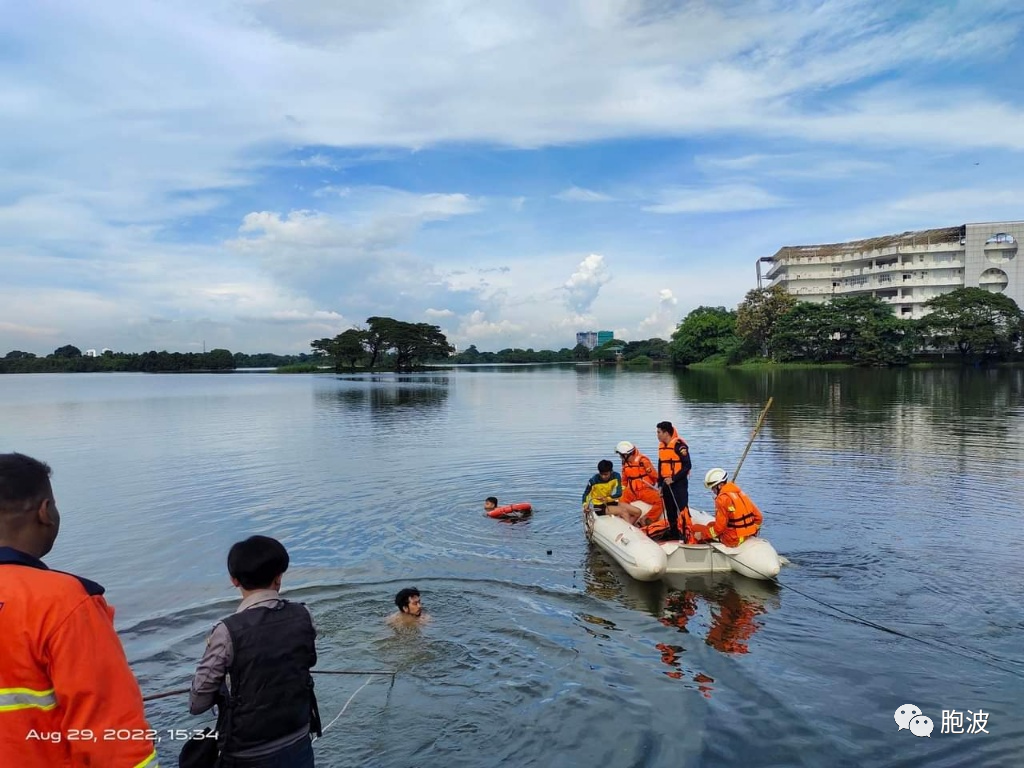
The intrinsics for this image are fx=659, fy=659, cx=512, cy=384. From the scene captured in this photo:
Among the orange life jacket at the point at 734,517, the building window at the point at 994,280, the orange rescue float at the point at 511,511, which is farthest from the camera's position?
the building window at the point at 994,280

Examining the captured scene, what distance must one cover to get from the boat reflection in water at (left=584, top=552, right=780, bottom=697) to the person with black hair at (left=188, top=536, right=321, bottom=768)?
5107 millimetres

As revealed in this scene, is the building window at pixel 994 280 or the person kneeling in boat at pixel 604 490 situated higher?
the building window at pixel 994 280

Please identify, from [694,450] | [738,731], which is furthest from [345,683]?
[694,450]

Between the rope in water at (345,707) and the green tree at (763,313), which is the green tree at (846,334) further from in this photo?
the rope in water at (345,707)

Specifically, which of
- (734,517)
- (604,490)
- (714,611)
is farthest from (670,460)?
(714,611)

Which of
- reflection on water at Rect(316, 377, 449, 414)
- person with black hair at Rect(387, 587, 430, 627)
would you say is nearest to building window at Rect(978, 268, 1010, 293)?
reflection on water at Rect(316, 377, 449, 414)

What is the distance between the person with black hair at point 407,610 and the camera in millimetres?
8789

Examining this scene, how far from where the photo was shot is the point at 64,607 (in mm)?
2322

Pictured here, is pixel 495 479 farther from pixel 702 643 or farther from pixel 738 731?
pixel 738 731

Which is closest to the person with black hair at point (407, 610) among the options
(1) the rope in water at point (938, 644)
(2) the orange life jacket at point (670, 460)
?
(2) the orange life jacket at point (670, 460)

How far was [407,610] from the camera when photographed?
28.9 ft

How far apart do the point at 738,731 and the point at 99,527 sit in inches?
568

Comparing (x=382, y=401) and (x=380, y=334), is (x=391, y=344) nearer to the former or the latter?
(x=380, y=334)

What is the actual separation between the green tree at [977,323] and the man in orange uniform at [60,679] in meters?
86.5
